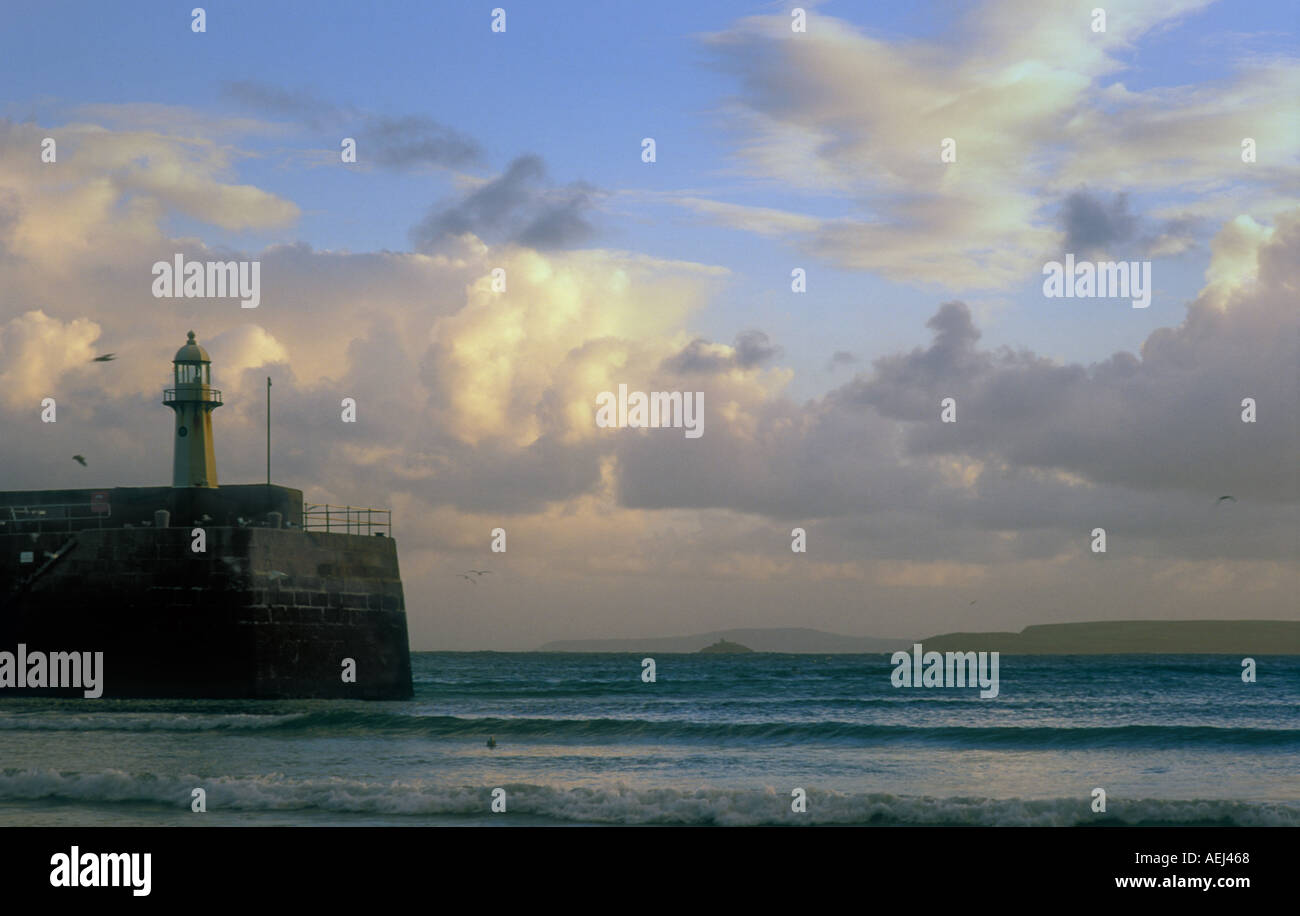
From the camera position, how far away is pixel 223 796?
702 inches

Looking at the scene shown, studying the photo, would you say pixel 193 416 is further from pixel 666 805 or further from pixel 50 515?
pixel 666 805

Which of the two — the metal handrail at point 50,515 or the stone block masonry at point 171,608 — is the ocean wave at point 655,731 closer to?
the stone block masonry at point 171,608

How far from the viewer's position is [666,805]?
56.6 feet

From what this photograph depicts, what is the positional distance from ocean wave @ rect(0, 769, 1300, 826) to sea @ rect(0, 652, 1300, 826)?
1.3 inches

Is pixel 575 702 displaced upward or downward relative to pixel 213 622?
downward

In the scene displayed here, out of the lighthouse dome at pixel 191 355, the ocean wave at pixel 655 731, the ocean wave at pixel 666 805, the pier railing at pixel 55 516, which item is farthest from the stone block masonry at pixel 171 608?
the ocean wave at pixel 666 805

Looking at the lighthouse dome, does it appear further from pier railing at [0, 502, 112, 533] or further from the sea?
the sea

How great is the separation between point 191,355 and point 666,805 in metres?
25.2

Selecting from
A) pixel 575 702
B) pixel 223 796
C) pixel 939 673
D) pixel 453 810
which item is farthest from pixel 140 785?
pixel 939 673

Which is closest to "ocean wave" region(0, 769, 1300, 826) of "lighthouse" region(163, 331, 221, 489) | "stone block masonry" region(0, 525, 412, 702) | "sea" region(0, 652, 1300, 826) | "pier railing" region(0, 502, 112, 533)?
"sea" region(0, 652, 1300, 826)

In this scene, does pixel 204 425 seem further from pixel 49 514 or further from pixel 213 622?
pixel 213 622

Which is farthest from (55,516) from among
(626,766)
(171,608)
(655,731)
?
(626,766)

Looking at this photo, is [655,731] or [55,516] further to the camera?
[55,516]
